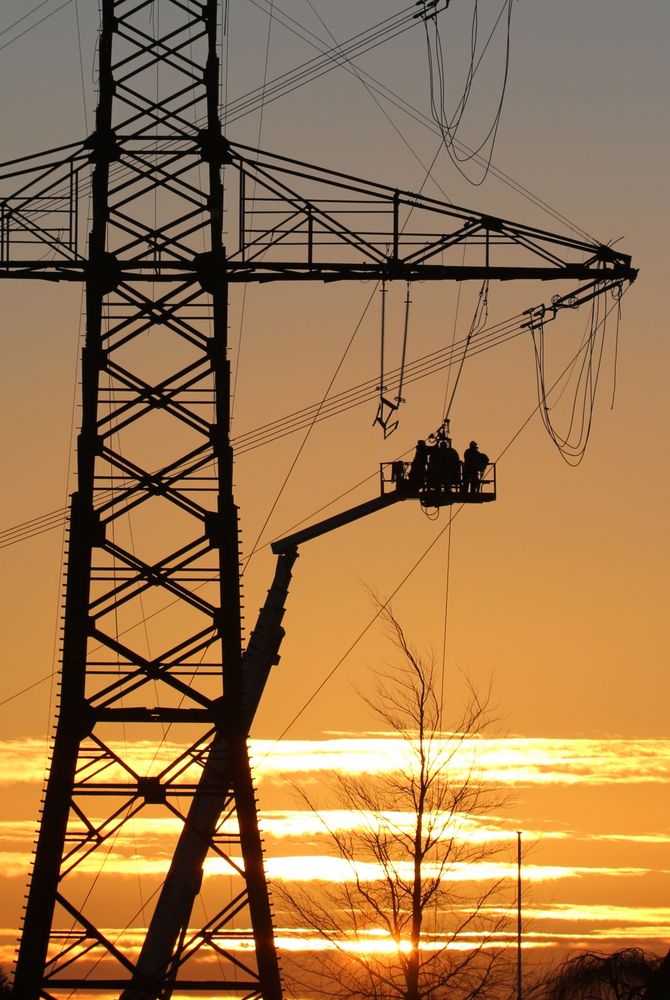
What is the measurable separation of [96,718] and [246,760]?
3.03 meters

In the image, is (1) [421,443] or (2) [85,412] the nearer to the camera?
(2) [85,412]

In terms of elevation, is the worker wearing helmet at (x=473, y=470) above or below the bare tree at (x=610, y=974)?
above

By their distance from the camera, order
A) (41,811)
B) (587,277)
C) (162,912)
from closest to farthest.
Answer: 1. (41,811)
2. (587,277)
3. (162,912)

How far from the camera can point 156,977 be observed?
41.2 metres

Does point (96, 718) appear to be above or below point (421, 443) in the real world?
below

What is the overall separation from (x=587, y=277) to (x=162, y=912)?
53.5 feet

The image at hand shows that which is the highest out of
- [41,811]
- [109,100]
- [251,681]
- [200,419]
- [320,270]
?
[109,100]

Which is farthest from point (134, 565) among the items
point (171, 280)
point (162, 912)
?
point (162, 912)

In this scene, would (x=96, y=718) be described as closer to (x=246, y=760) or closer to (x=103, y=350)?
(x=246, y=760)

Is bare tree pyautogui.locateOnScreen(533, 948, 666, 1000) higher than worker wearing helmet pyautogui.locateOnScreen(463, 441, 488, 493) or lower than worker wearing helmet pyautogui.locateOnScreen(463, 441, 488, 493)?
lower

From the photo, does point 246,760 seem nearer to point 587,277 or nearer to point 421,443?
point 421,443

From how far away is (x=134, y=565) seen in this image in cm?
4125

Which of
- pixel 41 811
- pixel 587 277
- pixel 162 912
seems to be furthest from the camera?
pixel 162 912

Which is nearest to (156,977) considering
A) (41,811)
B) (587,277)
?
(41,811)
